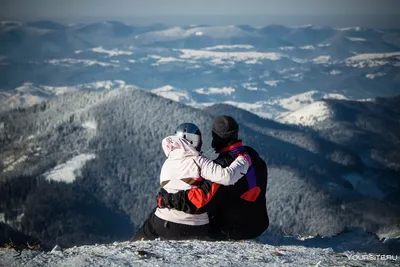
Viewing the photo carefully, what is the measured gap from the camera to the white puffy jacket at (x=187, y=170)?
14391 mm

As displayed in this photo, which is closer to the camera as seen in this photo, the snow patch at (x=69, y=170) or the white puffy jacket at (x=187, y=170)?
the white puffy jacket at (x=187, y=170)

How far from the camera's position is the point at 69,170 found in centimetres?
15425

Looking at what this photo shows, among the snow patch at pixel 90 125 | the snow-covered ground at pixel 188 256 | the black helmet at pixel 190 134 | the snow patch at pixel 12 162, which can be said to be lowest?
the snow patch at pixel 12 162

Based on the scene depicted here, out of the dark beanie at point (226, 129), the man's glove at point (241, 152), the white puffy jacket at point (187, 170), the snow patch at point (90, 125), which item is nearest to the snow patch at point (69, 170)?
the snow patch at point (90, 125)

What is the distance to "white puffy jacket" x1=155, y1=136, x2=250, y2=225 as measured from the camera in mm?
14391

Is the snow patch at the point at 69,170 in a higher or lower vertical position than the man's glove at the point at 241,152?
lower

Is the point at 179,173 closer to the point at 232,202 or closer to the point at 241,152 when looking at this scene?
the point at 241,152

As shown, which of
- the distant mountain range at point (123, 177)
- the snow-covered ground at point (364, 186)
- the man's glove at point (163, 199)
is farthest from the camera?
the snow-covered ground at point (364, 186)

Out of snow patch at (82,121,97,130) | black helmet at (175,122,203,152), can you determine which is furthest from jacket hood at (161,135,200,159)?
snow patch at (82,121,97,130)

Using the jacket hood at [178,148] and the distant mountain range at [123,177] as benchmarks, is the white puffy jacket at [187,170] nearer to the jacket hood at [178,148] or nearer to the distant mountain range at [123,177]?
the jacket hood at [178,148]

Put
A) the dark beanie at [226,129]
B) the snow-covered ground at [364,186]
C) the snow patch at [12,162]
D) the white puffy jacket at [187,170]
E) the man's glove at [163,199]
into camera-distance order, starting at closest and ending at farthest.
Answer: the white puffy jacket at [187,170]
the man's glove at [163,199]
the dark beanie at [226,129]
the snow patch at [12,162]
the snow-covered ground at [364,186]

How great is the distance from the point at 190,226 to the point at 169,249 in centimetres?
98

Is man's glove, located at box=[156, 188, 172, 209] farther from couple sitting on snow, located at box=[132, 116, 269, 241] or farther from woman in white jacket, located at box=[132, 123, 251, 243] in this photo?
woman in white jacket, located at box=[132, 123, 251, 243]

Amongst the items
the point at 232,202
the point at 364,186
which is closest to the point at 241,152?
the point at 232,202
